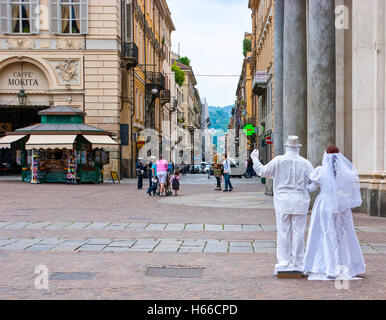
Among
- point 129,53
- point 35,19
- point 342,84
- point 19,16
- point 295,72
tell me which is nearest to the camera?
point 342,84

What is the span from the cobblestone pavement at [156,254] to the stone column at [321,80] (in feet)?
7.34

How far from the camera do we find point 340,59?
16250 millimetres

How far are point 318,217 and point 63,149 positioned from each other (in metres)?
23.6

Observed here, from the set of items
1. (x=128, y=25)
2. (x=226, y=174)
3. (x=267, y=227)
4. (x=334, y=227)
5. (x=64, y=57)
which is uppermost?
(x=128, y=25)

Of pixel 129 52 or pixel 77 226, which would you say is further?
pixel 129 52

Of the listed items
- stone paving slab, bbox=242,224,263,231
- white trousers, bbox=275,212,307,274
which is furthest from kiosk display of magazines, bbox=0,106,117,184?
white trousers, bbox=275,212,307,274

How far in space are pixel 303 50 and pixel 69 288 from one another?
42.4 feet

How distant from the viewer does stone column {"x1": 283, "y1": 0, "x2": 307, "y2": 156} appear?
17062 millimetres

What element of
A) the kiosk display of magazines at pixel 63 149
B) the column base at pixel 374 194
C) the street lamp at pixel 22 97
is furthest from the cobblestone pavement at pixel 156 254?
the street lamp at pixel 22 97

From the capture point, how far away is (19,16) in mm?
32844

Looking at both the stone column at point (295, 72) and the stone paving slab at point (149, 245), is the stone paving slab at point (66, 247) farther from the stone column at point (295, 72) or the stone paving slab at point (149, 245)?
the stone column at point (295, 72)

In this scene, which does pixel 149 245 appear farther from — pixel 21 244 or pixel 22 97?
pixel 22 97

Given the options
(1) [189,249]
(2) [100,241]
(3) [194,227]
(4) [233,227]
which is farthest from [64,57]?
(1) [189,249]
